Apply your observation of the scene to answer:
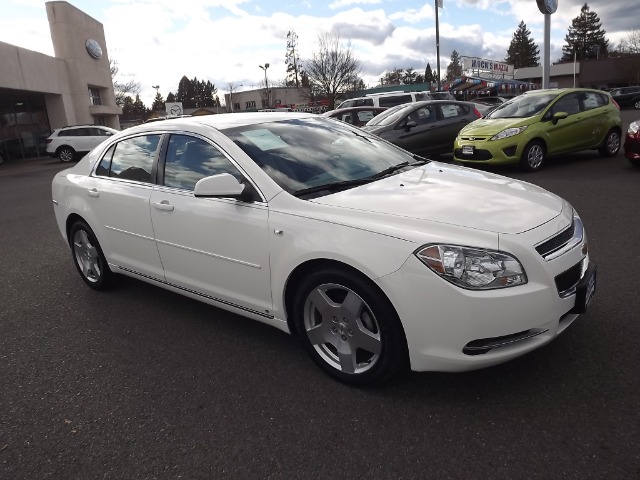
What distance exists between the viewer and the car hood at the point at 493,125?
9133 millimetres

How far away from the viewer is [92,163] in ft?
14.6

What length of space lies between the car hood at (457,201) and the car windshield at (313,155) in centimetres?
18

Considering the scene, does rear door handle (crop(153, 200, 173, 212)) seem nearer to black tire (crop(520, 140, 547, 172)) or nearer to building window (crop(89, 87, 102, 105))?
black tire (crop(520, 140, 547, 172))

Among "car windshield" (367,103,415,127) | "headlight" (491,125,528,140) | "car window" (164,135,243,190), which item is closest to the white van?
"car windshield" (367,103,415,127)

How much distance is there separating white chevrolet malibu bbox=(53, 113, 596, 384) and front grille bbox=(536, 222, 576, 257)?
16mm

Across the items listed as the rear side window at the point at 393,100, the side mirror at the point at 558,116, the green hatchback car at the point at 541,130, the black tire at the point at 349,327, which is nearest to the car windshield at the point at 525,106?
the green hatchback car at the point at 541,130

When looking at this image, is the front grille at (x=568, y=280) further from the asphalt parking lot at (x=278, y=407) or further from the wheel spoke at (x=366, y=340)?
the wheel spoke at (x=366, y=340)

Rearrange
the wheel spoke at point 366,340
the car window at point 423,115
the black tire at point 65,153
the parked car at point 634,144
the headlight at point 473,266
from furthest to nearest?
the black tire at point 65,153 → the car window at point 423,115 → the parked car at point 634,144 → the wheel spoke at point 366,340 → the headlight at point 473,266

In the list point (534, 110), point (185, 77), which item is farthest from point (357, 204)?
point (185, 77)

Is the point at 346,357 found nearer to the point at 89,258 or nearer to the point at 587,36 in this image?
the point at 89,258

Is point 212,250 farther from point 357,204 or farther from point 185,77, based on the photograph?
point 185,77

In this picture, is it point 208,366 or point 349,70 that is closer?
point 208,366

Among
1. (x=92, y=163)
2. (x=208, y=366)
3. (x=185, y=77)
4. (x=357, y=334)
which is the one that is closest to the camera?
(x=357, y=334)

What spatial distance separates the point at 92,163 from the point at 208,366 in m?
2.37
